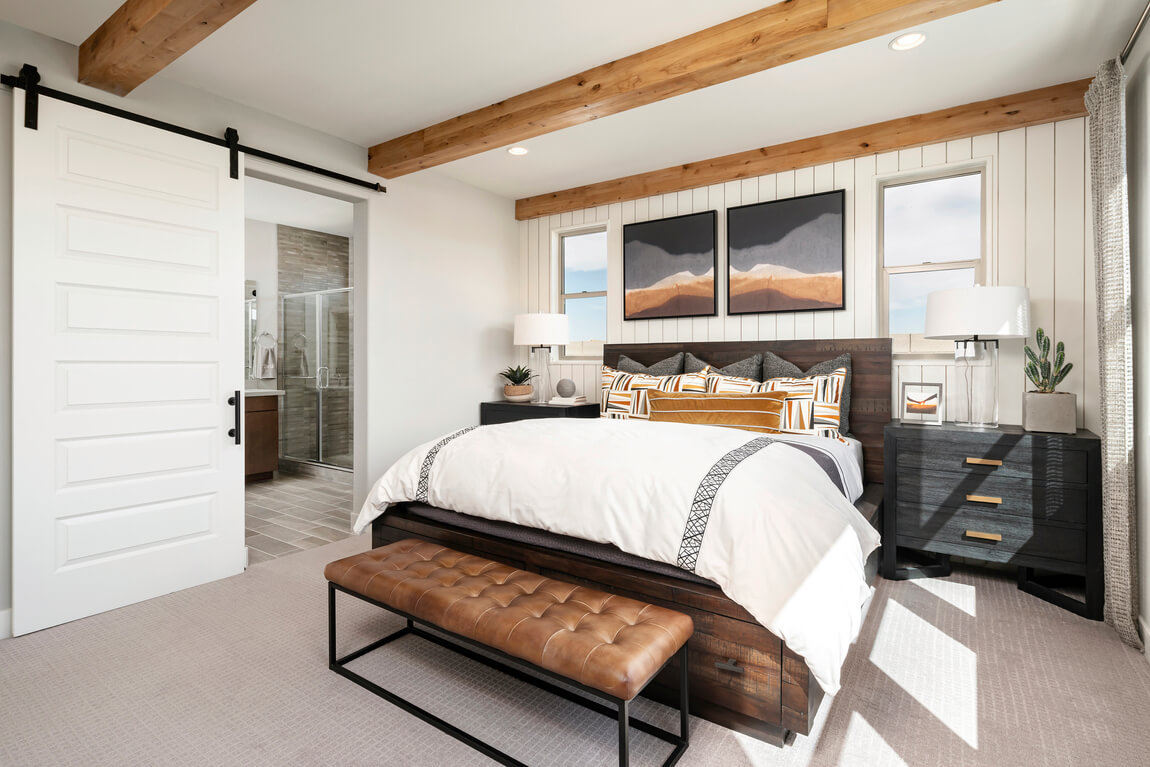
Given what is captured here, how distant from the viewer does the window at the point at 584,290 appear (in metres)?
4.98

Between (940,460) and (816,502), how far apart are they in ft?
4.98

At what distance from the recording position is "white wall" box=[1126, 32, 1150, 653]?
91.4 inches

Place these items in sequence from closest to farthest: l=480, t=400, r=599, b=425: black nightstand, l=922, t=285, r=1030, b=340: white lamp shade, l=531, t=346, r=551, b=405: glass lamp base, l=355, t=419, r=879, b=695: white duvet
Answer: l=355, t=419, r=879, b=695: white duvet, l=922, t=285, r=1030, b=340: white lamp shade, l=480, t=400, r=599, b=425: black nightstand, l=531, t=346, r=551, b=405: glass lamp base

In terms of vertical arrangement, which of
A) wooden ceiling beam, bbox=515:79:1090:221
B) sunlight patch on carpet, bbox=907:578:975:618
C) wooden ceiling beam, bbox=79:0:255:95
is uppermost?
wooden ceiling beam, bbox=515:79:1090:221

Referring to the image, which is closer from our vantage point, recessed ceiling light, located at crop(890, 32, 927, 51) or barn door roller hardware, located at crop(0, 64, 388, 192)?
barn door roller hardware, located at crop(0, 64, 388, 192)

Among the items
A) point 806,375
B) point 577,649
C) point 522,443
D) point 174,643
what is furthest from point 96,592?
point 806,375

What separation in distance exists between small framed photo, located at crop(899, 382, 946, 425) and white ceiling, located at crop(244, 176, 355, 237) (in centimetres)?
421

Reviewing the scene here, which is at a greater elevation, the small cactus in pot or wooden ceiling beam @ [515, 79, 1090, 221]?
wooden ceiling beam @ [515, 79, 1090, 221]

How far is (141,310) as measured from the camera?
2848 mm

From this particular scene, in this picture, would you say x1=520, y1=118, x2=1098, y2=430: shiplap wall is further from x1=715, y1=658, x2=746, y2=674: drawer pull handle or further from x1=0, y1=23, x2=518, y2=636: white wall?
x1=715, y1=658, x2=746, y2=674: drawer pull handle

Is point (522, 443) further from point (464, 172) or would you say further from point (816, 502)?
point (464, 172)

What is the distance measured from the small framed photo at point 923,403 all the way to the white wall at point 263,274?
576cm

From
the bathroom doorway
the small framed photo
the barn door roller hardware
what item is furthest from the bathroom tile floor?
the small framed photo

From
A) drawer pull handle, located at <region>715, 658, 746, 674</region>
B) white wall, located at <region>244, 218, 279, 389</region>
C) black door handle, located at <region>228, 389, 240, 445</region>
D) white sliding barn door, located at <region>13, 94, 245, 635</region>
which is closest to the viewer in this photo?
drawer pull handle, located at <region>715, 658, 746, 674</region>
